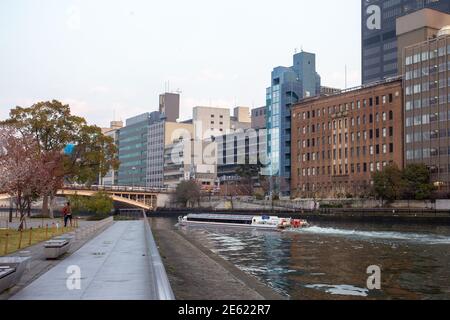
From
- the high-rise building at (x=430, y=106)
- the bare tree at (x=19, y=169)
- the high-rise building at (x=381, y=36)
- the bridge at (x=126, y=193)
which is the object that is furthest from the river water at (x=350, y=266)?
the high-rise building at (x=381, y=36)

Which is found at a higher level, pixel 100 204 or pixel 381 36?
pixel 381 36

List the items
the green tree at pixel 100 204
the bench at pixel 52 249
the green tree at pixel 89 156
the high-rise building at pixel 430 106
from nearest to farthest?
the bench at pixel 52 249 < the green tree at pixel 89 156 < the green tree at pixel 100 204 < the high-rise building at pixel 430 106

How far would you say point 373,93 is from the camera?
125 m

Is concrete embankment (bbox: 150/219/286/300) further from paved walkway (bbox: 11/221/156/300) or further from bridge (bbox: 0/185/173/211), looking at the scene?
bridge (bbox: 0/185/173/211)

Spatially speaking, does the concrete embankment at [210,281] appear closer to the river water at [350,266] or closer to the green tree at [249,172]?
the river water at [350,266]

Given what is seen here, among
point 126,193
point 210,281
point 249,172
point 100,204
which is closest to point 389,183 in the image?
point 100,204

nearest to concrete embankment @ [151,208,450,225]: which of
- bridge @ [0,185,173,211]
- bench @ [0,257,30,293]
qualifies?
bridge @ [0,185,173,211]

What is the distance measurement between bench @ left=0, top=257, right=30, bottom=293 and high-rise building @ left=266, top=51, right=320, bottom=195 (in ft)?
453

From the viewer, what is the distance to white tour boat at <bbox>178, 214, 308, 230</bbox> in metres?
78.8

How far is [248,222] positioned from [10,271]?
2773 inches

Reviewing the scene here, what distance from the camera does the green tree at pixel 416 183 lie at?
333 feet

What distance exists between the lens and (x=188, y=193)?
16112 cm

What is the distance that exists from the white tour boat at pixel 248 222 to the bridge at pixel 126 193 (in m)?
33.1

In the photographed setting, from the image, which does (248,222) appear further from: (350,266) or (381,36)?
(381,36)
